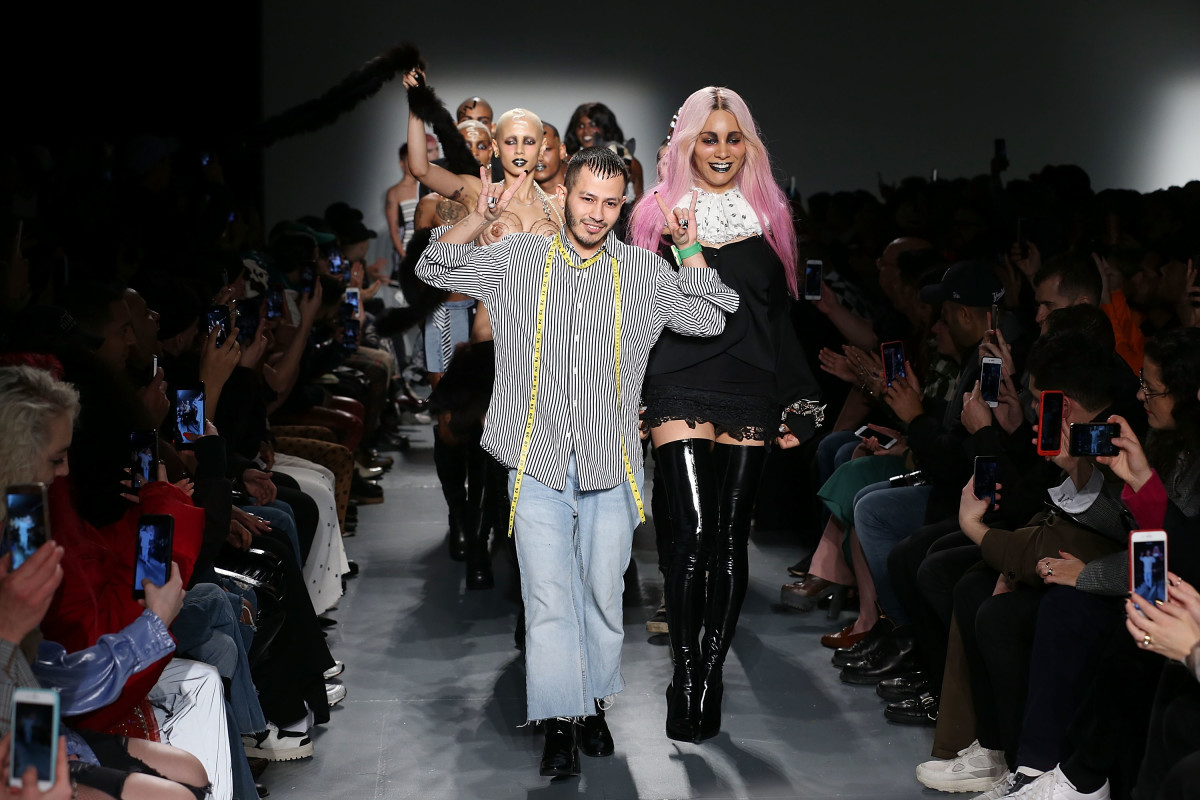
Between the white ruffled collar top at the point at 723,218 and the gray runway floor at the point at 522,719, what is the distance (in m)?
1.28

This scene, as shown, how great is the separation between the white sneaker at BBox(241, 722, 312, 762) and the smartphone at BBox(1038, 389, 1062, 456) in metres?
1.86

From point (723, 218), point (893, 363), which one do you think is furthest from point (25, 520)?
point (893, 363)

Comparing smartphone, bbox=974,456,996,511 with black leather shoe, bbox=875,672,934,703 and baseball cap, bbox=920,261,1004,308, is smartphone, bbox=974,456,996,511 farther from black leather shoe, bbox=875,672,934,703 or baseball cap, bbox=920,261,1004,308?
baseball cap, bbox=920,261,1004,308

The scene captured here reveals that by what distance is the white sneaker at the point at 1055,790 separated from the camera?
2736mm

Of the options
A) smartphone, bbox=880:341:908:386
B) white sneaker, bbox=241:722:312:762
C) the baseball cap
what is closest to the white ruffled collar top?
smartphone, bbox=880:341:908:386

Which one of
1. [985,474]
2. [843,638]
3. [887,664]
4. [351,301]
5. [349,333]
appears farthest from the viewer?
[349,333]

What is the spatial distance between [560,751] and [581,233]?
120 cm

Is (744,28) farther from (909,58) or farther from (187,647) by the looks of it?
(187,647)

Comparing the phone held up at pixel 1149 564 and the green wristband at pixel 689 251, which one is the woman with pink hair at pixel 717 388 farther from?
the phone held up at pixel 1149 564

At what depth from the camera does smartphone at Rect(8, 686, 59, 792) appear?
1.77m

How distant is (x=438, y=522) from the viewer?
5895 mm

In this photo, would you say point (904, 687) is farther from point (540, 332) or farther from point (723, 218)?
point (540, 332)

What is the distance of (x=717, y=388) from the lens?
343 cm

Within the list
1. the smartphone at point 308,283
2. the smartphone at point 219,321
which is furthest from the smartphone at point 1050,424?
the smartphone at point 308,283
